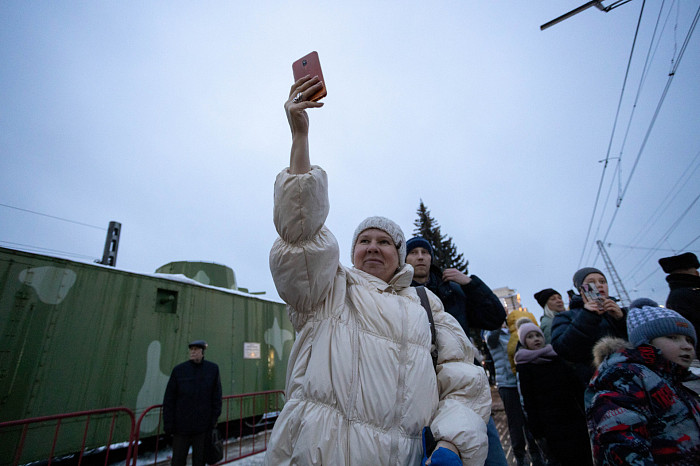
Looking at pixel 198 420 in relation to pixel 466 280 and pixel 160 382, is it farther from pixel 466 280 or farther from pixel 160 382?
pixel 466 280

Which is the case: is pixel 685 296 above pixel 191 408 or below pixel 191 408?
above

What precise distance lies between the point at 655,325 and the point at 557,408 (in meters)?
1.46

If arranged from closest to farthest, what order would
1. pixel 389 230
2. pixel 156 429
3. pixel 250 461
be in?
1. pixel 389 230
2. pixel 250 461
3. pixel 156 429

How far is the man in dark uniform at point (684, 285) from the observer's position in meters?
2.61

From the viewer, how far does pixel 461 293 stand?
2592 mm

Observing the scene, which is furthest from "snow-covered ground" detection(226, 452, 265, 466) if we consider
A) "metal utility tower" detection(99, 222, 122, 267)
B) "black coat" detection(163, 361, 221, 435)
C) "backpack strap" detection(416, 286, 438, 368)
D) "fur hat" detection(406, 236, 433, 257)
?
"metal utility tower" detection(99, 222, 122, 267)

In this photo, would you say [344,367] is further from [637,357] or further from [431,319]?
[637,357]

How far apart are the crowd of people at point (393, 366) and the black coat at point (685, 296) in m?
0.52

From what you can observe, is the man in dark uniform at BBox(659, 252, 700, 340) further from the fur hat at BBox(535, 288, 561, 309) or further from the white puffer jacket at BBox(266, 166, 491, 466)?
the white puffer jacket at BBox(266, 166, 491, 466)

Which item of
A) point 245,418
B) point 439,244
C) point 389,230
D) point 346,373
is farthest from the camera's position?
point 439,244

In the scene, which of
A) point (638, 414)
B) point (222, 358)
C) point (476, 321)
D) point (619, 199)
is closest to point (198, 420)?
point (222, 358)

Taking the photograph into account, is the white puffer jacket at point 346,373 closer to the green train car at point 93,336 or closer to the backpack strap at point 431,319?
the backpack strap at point 431,319

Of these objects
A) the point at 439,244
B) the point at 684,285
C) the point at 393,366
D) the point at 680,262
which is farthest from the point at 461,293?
the point at 439,244

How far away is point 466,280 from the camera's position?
253 cm
